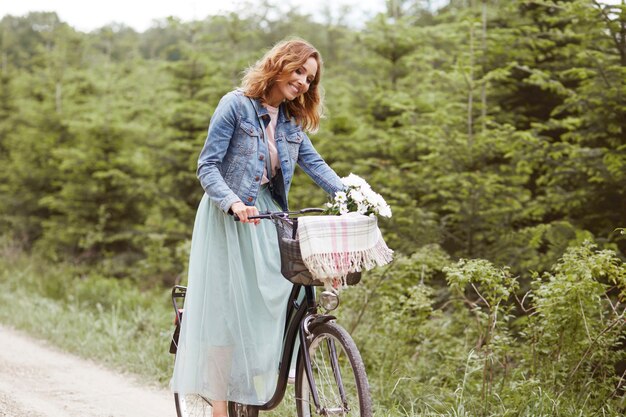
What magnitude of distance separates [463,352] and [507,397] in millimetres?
984

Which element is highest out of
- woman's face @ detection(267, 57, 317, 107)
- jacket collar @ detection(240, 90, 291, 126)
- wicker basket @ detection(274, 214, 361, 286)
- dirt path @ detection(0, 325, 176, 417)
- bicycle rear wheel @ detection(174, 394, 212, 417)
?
woman's face @ detection(267, 57, 317, 107)

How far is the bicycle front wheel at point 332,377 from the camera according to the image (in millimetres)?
2834

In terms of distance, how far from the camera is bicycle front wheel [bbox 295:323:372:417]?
9.30 feet

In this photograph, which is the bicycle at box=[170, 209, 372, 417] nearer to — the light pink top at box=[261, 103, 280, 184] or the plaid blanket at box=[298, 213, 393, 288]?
the plaid blanket at box=[298, 213, 393, 288]

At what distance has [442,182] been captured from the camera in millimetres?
6918

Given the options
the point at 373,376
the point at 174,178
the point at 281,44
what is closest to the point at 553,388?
the point at 373,376

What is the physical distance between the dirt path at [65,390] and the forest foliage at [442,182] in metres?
1.73

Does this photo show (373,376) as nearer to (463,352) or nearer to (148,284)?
(463,352)

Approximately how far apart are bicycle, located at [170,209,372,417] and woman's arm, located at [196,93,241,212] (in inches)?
10.6

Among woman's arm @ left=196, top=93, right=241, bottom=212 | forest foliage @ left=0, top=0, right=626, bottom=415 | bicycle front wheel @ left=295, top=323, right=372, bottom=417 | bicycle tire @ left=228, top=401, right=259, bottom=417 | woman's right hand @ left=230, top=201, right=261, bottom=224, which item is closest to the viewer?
bicycle front wheel @ left=295, top=323, right=372, bottom=417

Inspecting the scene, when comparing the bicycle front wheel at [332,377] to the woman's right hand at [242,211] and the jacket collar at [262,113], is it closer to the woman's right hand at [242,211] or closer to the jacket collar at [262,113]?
the woman's right hand at [242,211]

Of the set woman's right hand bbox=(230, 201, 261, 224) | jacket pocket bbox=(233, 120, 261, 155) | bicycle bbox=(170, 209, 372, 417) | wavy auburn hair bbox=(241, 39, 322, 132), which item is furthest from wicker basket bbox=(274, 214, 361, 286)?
wavy auburn hair bbox=(241, 39, 322, 132)

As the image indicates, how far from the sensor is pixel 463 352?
5.16m

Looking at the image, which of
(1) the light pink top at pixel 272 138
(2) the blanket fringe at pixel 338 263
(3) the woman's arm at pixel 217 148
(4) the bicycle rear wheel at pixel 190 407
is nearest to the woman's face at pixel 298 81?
(1) the light pink top at pixel 272 138
